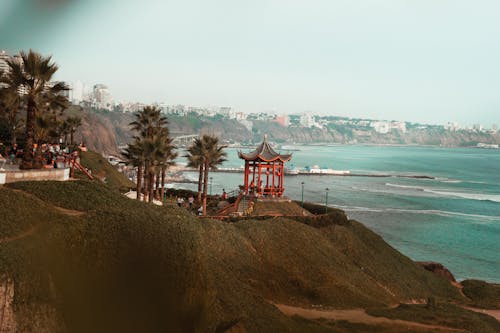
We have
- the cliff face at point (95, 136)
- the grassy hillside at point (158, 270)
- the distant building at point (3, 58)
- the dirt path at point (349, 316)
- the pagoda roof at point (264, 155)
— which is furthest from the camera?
the cliff face at point (95, 136)

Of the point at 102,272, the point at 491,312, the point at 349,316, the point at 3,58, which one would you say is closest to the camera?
the point at 3,58

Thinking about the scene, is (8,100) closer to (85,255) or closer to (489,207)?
(85,255)

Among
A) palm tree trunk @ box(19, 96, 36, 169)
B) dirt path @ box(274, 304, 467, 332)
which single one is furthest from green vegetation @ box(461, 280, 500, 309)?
palm tree trunk @ box(19, 96, 36, 169)

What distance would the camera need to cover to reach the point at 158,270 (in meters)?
11.9

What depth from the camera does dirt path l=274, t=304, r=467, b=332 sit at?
19906 mm

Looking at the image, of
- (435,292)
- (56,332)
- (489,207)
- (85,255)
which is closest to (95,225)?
(85,255)

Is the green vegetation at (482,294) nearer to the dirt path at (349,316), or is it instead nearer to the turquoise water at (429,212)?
the turquoise water at (429,212)

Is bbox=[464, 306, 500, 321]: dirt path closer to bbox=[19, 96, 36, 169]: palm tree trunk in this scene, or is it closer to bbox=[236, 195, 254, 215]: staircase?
bbox=[236, 195, 254, 215]: staircase

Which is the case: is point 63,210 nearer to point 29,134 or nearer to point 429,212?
point 29,134

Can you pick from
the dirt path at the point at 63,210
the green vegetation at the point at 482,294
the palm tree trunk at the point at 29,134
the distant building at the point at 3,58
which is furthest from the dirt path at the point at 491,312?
the distant building at the point at 3,58

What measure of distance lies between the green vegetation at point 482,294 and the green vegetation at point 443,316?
197 inches

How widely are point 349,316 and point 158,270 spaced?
10994mm

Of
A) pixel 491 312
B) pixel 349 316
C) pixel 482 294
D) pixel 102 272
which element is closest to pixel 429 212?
pixel 482 294

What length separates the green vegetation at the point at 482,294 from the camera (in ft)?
97.7
